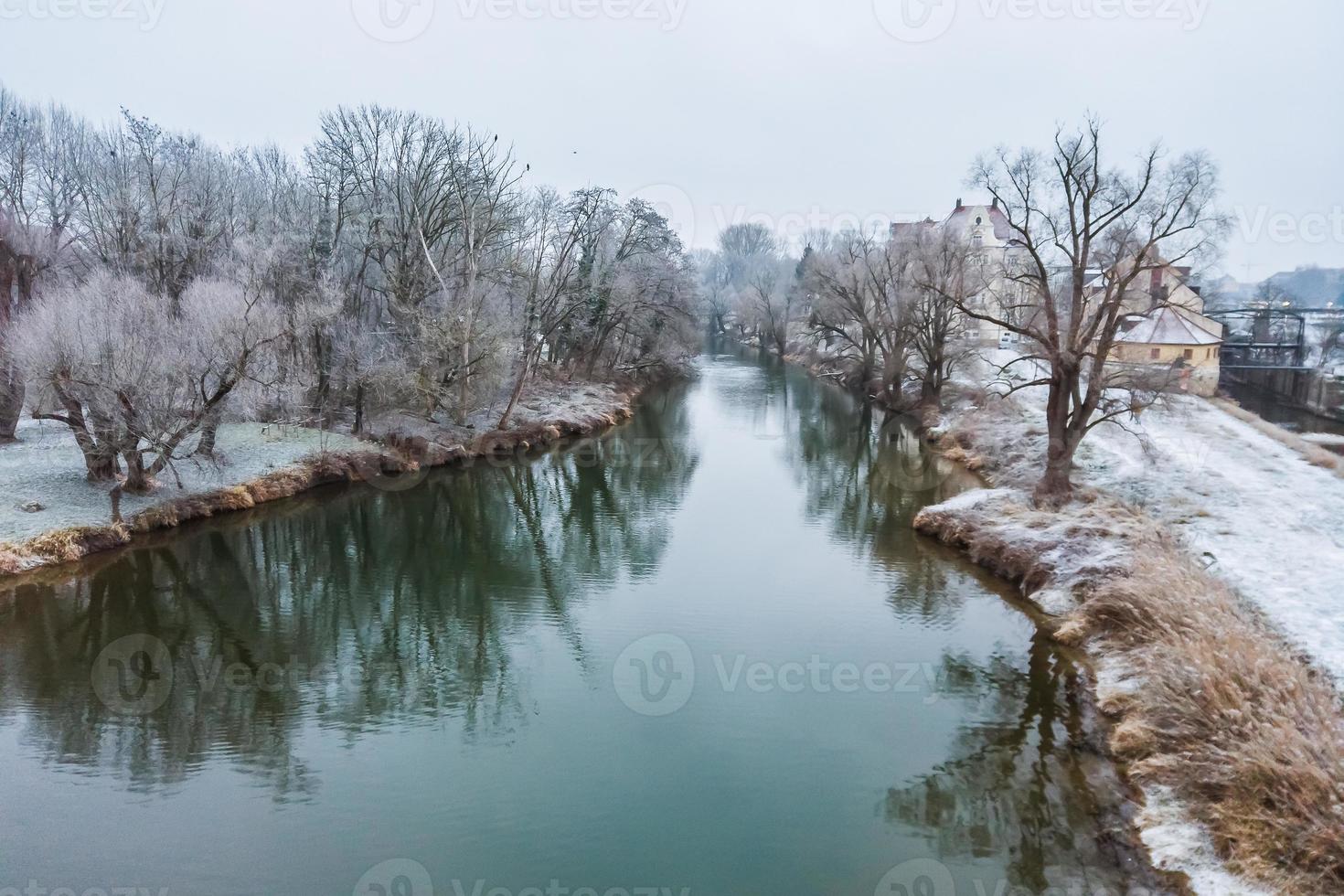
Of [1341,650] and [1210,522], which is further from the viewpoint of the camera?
[1210,522]

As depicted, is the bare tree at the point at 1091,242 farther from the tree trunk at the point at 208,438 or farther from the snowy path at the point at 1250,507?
the tree trunk at the point at 208,438

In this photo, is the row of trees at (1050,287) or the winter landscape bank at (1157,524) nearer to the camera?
the winter landscape bank at (1157,524)

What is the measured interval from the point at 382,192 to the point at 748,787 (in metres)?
24.5

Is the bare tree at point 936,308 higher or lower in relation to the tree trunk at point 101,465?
higher

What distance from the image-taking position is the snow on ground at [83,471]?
48.0ft

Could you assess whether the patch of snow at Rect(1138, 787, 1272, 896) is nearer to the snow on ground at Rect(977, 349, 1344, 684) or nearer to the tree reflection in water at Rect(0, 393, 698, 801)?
the snow on ground at Rect(977, 349, 1344, 684)

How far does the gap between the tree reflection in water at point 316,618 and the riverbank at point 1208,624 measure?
22.1ft

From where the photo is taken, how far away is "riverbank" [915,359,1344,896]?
6512 mm

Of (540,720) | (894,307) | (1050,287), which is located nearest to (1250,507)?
(1050,287)

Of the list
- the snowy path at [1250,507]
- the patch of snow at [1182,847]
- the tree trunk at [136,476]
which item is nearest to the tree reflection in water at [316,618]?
the tree trunk at [136,476]

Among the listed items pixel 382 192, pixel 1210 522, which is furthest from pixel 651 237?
pixel 1210 522

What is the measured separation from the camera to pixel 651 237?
37.6m

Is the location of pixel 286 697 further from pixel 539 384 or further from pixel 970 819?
pixel 539 384

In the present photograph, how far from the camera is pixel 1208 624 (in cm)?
932
